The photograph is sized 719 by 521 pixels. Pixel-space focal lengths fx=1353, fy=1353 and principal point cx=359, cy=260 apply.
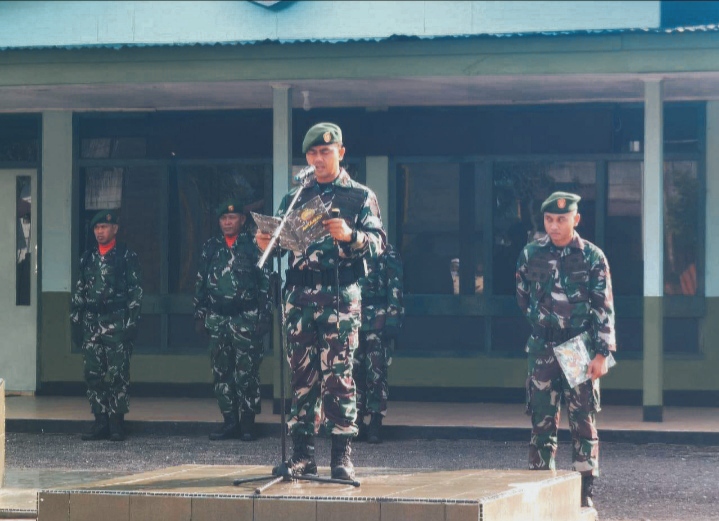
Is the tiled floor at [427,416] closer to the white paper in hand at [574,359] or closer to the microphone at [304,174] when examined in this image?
the microphone at [304,174]

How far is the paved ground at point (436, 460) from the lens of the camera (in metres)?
8.77

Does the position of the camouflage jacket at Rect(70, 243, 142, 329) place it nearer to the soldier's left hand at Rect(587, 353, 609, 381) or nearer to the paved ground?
the paved ground

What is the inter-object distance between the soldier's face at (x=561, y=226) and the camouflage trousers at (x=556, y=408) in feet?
2.26

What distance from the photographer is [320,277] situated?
733 centimetres

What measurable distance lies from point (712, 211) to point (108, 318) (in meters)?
5.92

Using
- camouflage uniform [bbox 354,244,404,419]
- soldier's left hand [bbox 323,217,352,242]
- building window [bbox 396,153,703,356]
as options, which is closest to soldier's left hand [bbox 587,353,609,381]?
soldier's left hand [bbox 323,217,352,242]

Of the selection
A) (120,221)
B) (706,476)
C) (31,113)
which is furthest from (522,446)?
(31,113)

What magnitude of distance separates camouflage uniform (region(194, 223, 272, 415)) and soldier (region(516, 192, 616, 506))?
3736 mm

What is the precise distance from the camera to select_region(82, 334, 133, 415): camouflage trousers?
1167cm

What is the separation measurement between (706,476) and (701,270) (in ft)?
12.8

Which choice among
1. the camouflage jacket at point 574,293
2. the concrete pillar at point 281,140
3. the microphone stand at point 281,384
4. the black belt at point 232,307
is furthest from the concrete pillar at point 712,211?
the microphone stand at point 281,384

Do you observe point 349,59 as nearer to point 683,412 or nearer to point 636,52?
point 636,52

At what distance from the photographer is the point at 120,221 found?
14.4m

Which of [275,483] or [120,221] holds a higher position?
[120,221]
